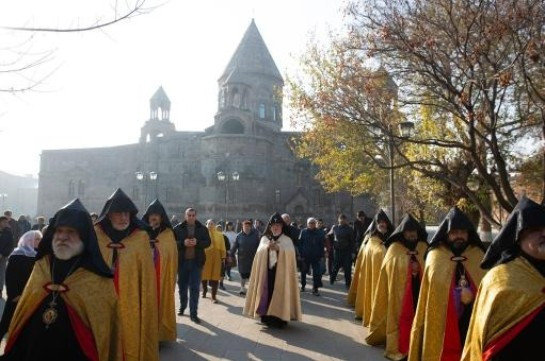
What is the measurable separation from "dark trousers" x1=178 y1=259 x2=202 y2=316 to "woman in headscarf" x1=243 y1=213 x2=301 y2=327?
998mm

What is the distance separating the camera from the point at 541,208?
168 inches

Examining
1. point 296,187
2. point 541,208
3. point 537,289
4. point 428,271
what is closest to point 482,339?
point 537,289

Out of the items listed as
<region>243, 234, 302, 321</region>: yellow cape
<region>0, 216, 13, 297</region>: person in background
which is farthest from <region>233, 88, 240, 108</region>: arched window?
<region>243, 234, 302, 321</region>: yellow cape

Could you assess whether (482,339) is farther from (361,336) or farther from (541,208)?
(361,336)

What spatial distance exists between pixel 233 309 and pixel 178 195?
42424 millimetres

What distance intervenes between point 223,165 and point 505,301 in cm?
4437

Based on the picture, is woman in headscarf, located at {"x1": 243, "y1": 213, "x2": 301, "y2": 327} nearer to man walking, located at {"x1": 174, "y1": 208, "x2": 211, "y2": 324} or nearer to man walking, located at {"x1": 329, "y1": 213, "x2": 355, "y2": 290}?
man walking, located at {"x1": 174, "y1": 208, "x2": 211, "y2": 324}

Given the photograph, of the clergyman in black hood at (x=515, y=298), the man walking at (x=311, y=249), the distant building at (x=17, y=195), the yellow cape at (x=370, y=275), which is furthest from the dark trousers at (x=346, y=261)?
the distant building at (x=17, y=195)

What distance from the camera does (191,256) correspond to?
1019 centimetres

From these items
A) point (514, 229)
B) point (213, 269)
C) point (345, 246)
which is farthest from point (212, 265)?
point (514, 229)

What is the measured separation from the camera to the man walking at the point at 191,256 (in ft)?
32.9

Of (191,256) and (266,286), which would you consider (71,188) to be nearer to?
(191,256)

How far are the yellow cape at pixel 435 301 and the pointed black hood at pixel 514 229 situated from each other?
1.51 m

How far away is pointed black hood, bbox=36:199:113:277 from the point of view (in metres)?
4.36
